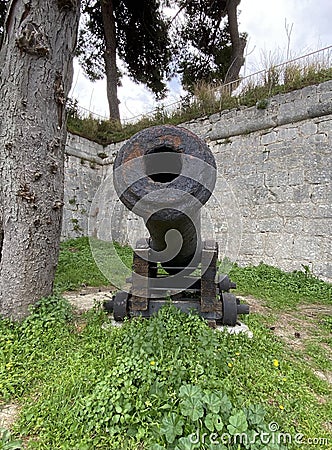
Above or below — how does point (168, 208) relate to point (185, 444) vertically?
above

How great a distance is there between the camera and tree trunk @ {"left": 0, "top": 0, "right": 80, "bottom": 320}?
2555mm

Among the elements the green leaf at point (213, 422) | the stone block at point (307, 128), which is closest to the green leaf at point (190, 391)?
the green leaf at point (213, 422)

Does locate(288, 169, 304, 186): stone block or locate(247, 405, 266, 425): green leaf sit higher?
locate(288, 169, 304, 186): stone block

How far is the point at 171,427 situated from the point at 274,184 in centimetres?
507

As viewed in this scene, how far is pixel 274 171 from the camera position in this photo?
588cm

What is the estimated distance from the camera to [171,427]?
1.40m

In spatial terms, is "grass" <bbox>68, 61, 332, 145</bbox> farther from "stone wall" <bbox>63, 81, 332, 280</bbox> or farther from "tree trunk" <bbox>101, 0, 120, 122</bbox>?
"tree trunk" <bbox>101, 0, 120, 122</bbox>

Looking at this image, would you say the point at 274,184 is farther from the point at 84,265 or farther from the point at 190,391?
the point at 190,391

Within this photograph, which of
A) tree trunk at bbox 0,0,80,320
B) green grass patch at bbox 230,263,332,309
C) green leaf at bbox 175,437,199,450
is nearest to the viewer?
green leaf at bbox 175,437,199,450

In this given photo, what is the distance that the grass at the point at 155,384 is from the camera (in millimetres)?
1438

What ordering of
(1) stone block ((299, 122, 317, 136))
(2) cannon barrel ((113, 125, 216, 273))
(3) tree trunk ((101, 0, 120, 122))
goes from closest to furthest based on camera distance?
(2) cannon barrel ((113, 125, 216, 273)) → (1) stone block ((299, 122, 317, 136)) → (3) tree trunk ((101, 0, 120, 122))

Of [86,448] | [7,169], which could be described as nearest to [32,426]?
[86,448]

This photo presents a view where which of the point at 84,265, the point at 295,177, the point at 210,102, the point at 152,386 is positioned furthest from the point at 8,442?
the point at 210,102

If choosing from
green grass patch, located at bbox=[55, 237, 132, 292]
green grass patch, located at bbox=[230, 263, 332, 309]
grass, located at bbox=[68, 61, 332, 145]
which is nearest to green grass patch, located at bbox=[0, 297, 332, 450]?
green grass patch, located at bbox=[55, 237, 132, 292]
